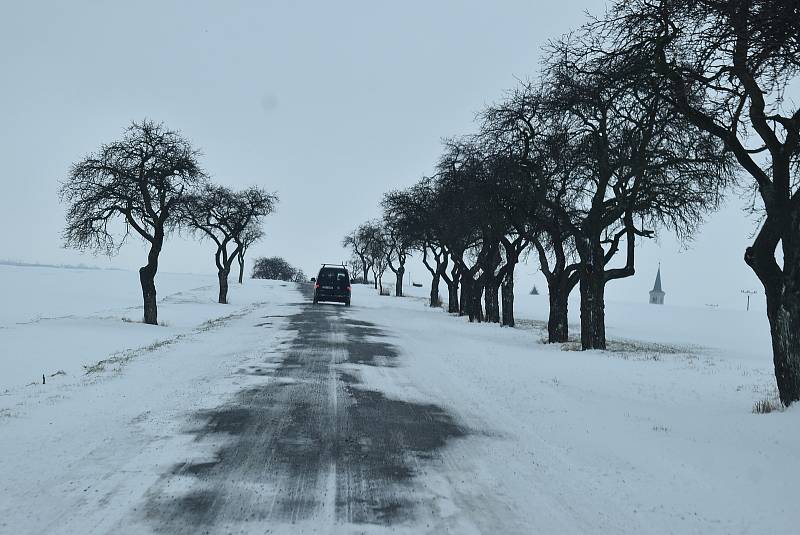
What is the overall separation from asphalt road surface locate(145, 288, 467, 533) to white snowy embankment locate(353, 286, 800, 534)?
0.41 metres

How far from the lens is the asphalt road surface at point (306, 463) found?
3.88 meters

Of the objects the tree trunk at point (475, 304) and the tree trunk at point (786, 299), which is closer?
the tree trunk at point (786, 299)

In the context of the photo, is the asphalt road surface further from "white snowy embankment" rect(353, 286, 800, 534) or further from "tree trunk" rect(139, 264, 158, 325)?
"tree trunk" rect(139, 264, 158, 325)

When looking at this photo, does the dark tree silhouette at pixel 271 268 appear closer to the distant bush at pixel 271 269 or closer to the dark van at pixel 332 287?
the distant bush at pixel 271 269

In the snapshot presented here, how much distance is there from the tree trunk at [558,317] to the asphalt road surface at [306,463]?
11.8 metres

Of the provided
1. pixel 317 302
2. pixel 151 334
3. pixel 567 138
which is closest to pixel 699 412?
pixel 567 138

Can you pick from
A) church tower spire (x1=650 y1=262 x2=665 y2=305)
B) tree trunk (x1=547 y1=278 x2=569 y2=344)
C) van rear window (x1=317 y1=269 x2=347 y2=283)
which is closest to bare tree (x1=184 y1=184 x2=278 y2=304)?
van rear window (x1=317 y1=269 x2=347 y2=283)

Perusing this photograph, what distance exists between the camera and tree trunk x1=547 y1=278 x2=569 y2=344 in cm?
1927

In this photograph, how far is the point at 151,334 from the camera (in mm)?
17406

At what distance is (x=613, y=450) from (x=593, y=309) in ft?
35.8

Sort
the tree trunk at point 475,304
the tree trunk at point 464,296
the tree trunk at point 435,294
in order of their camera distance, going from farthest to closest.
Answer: the tree trunk at point 435,294 < the tree trunk at point 464,296 < the tree trunk at point 475,304

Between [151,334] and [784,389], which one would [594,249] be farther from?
[151,334]

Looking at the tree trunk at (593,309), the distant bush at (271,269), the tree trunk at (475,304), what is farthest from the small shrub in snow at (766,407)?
the distant bush at (271,269)

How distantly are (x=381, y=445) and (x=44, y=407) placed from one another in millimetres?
4386
